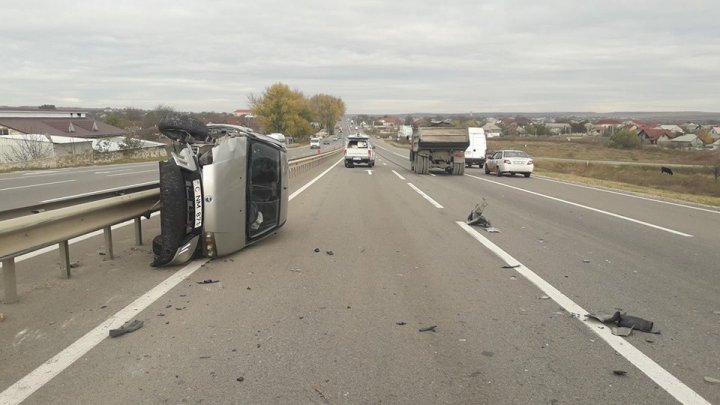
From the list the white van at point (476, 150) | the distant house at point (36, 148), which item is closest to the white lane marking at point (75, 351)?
the white van at point (476, 150)

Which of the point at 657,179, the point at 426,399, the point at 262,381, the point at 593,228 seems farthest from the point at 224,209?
the point at 657,179

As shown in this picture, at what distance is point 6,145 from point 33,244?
198 ft

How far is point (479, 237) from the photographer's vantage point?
31.9 ft

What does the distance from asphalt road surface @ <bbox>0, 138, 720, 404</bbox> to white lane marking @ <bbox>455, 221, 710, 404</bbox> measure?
0.07 feet

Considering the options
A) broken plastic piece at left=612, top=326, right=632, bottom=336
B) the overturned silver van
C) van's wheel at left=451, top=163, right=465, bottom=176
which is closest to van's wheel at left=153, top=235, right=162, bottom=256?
the overturned silver van

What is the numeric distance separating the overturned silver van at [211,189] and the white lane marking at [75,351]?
727 mm

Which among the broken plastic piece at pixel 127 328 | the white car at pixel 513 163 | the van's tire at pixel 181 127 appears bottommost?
the white car at pixel 513 163

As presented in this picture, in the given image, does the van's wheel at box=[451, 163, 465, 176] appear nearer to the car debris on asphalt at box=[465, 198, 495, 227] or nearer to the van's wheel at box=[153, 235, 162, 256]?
the car debris on asphalt at box=[465, 198, 495, 227]

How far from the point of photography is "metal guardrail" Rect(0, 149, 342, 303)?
533 centimetres

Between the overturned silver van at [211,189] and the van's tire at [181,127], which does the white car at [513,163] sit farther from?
the van's tire at [181,127]

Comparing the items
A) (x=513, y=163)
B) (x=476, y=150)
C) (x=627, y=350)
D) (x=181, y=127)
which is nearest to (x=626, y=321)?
(x=627, y=350)

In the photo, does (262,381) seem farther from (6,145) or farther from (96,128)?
(96,128)

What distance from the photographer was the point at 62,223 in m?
6.06

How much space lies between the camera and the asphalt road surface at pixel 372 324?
377cm
